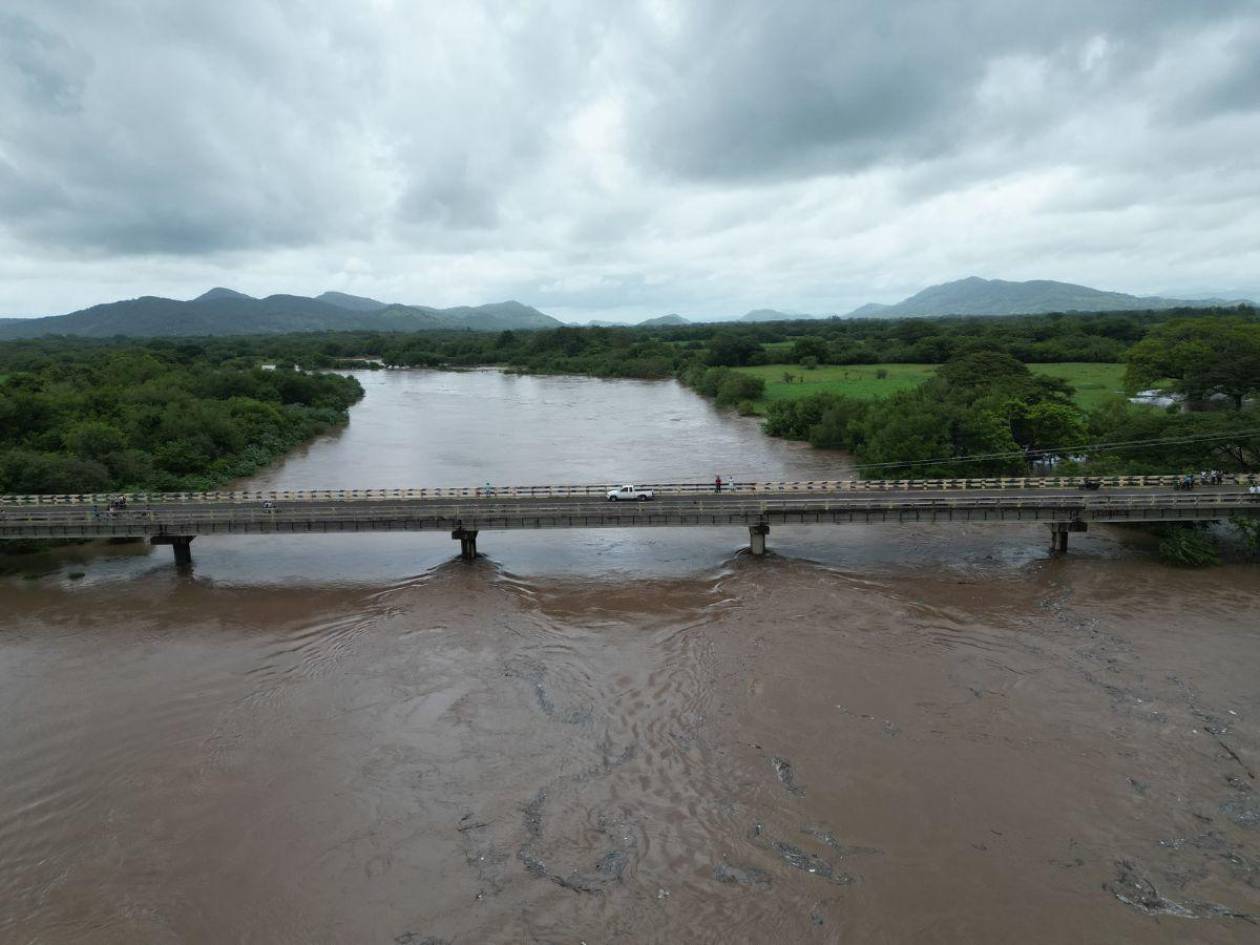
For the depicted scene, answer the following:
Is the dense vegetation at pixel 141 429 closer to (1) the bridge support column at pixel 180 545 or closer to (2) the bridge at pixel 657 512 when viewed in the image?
(2) the bridge at pixel 657 512

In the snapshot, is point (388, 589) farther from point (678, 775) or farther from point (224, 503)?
point (678, 775)

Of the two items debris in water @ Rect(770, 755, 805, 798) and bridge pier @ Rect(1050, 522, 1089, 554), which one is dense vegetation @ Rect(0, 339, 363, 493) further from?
bridge pier @ Rect(1050, 522, 1089, 554)

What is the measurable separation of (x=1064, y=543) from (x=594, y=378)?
104m

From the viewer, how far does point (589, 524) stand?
34.2m

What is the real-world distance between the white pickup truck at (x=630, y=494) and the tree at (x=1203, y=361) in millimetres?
40849

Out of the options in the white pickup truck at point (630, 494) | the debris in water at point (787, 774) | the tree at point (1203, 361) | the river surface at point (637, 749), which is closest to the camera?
the river surface at point (637, 749)

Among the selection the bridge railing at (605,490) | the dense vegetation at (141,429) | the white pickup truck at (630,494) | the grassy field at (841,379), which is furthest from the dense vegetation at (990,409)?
the white pickup truck at (630,494)

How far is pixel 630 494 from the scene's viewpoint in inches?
1435

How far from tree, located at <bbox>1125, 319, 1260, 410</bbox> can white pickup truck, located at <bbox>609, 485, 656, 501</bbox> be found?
4085cm

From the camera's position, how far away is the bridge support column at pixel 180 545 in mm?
34281

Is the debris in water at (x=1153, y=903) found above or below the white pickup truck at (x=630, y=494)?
below

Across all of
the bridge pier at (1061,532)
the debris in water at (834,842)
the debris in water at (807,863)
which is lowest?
the debris in water at (807,863)

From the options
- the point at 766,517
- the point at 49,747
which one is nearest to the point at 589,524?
the point at 766,517

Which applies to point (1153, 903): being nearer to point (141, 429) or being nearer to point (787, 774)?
point (787, 774)
